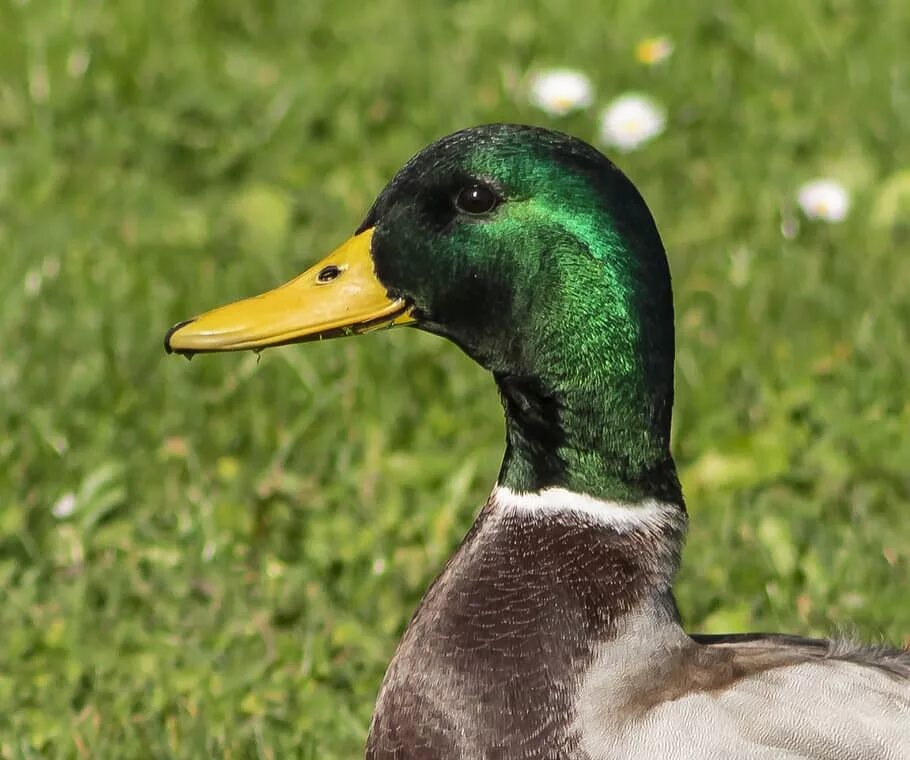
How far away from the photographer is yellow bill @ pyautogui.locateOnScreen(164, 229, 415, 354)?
2.57m

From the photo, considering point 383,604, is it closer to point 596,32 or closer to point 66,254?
point 66,254

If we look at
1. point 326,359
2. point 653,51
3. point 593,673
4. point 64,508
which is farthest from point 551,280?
point 653,51

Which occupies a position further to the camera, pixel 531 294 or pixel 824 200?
pixel 824 200

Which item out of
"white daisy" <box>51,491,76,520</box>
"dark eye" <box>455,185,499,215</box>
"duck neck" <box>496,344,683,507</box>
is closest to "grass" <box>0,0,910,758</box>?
"white daisy" <box>51,491,76,520</box>

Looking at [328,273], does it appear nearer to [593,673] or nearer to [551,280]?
[551,280]

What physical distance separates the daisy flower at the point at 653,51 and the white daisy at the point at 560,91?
22 centimetres

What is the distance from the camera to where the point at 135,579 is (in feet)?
12.0

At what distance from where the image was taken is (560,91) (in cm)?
542

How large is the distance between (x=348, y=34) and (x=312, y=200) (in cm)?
96

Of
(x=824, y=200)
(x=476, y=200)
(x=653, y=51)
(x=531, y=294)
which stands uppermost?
(x=476, y=200)

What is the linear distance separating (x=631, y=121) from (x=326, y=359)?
150 cm

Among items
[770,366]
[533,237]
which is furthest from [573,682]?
[770,366]

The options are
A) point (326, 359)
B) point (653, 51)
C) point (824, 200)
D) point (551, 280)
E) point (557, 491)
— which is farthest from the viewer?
point (653, 51)

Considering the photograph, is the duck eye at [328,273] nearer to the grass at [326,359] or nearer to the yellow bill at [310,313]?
the yellow bill at [310,313]
